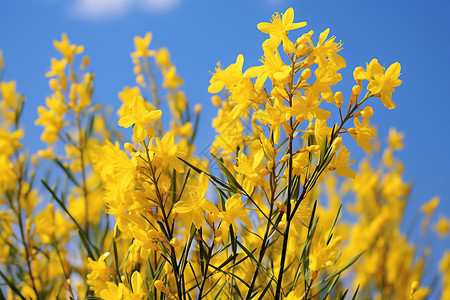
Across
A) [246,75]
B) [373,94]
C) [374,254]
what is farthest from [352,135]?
[374,254]

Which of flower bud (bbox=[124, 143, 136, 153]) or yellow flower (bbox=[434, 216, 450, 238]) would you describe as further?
yellow flower (bbox=[434, 216, 450, 238])

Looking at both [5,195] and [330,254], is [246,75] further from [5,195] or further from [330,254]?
[5,195]

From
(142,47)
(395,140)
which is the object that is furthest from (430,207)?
(142,47)

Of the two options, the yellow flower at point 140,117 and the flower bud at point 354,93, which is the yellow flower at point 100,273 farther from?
the flower bud at point 354,93

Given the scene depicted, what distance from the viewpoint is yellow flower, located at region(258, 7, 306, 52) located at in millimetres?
761

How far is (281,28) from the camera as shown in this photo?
78 centimetres

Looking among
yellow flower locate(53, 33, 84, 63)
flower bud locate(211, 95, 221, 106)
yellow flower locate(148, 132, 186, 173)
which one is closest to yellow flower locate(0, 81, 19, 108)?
yellow flower locate(53, 33, 84, 63)

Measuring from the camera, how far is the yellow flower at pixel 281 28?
0.76 meters

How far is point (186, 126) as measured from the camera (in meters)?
1.68

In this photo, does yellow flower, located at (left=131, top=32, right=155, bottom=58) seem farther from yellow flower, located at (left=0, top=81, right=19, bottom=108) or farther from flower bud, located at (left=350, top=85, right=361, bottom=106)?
flower bud, located at (left=350, top=85, right=361, bottom=106)

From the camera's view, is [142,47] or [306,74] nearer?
[306,74]

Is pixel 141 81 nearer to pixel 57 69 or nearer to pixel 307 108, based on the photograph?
pixel 57 69

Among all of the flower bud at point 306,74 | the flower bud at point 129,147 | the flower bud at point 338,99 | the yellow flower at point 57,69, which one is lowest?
the flower bud at point 129,147

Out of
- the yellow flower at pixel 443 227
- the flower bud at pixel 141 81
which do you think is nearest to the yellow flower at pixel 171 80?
the flower bud at pixel 141 81
